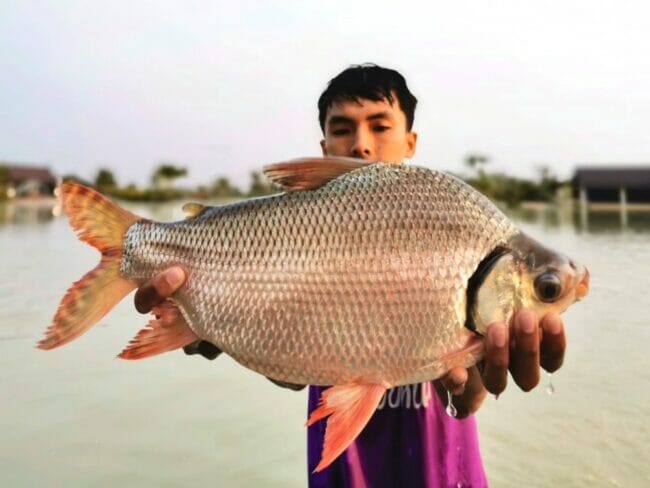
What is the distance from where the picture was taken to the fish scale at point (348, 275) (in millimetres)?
1646

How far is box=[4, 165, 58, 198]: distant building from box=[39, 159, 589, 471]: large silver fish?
6743 centimetres

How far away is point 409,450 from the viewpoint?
7.80 ft

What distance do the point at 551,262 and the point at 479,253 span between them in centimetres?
19

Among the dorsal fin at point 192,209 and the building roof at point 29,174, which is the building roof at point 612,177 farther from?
the building roof at point 29,174

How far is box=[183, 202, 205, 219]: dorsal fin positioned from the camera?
1.95 meters

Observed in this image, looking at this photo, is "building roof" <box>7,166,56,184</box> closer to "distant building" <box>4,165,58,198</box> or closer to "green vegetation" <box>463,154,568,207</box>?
"distant building" <box>4,165,58,198</box>

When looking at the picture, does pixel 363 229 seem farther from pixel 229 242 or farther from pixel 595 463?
pixel 595 463

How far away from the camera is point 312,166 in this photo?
1796 millimetres

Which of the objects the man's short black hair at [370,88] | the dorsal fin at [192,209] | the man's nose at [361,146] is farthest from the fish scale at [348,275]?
the man's short black hair at [370,88]

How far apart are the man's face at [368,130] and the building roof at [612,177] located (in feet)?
161

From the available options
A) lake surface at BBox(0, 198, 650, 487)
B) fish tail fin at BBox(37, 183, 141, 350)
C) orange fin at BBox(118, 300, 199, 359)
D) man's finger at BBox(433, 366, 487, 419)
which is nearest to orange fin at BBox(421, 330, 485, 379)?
A: man's finger at BBox(433, 366, 487, 419)

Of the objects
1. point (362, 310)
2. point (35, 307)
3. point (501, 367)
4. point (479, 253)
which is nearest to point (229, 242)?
point (362, 310)

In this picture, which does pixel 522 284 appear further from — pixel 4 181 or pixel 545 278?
pixel 4 181

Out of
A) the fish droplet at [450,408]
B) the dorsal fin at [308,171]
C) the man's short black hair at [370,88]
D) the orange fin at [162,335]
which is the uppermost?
the man's short black hair at [370,88]
